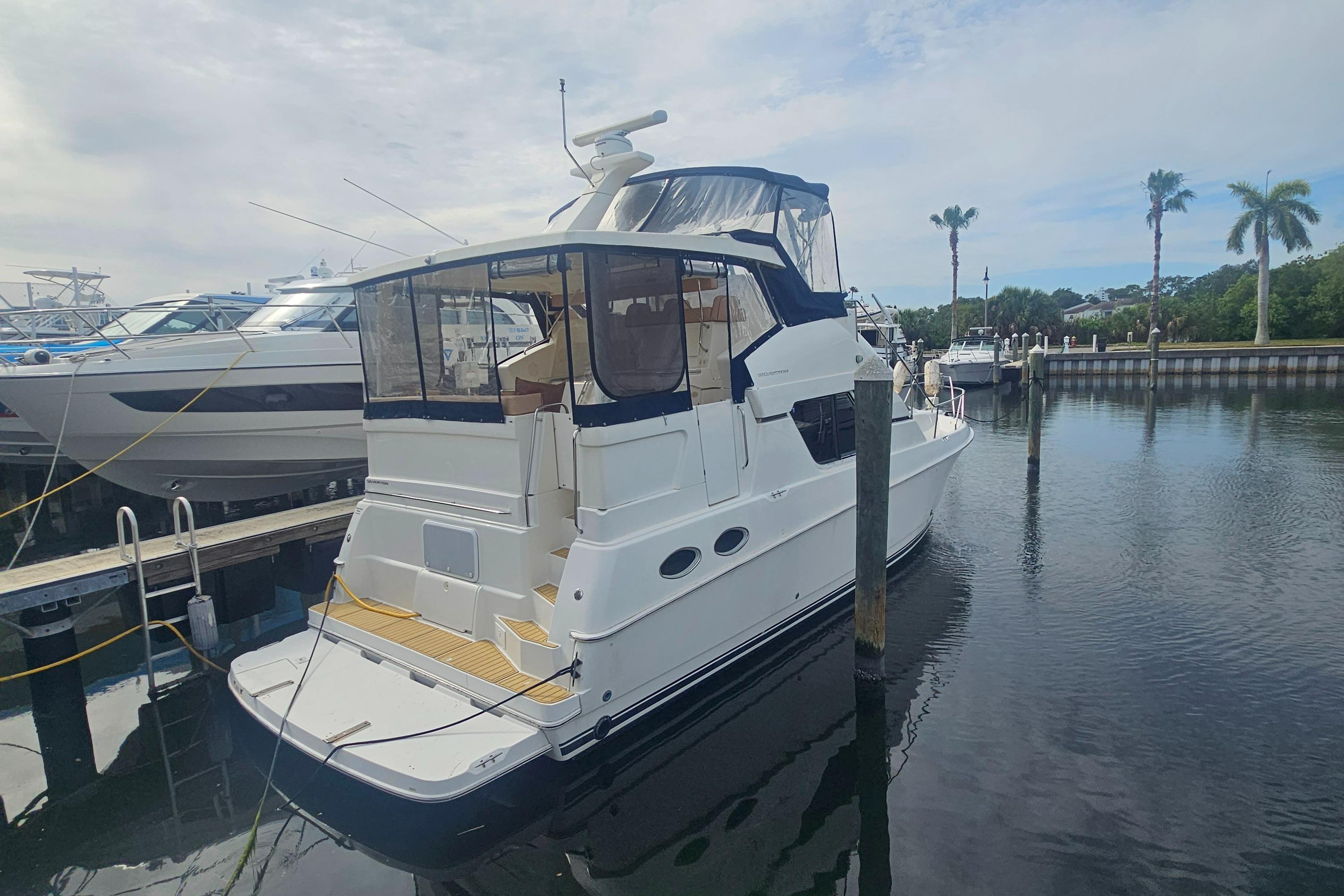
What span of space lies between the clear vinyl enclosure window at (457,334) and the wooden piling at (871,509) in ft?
9.19

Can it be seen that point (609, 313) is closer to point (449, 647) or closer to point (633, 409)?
point (633, 409)

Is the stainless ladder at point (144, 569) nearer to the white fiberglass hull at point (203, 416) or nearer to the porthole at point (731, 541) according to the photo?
the white fiberglass hull at point (203, 416)

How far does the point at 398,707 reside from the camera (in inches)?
168

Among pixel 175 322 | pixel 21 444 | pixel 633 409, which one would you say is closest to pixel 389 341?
pixel 633 409

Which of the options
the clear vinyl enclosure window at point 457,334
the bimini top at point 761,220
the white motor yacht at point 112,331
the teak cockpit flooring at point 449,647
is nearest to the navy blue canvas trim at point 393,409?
the clear vinyl enclosure window at point 457,334

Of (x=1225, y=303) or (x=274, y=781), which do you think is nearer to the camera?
(x=274, y=781)

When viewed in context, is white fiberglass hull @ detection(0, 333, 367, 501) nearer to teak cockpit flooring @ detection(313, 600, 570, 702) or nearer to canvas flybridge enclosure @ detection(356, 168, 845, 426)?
canvas flybridge enclosure @ detection(356, 168, 845, 426)

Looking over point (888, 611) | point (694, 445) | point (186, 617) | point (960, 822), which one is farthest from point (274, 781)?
point (888, 611)

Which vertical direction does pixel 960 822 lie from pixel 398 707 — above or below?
below

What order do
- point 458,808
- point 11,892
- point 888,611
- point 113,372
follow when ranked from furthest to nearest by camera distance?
point 113,372 < point 888,611 < point 458,808 < point 11,892

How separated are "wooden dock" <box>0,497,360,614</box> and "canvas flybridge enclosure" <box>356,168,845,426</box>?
7.28ft

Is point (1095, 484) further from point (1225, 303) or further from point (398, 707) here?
point (1225, 303)

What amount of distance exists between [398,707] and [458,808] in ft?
2.26

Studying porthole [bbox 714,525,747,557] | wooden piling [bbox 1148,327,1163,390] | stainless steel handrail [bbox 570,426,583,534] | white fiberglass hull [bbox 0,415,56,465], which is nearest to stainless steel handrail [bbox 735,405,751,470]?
porthole [bbox 714,525,747,557]
